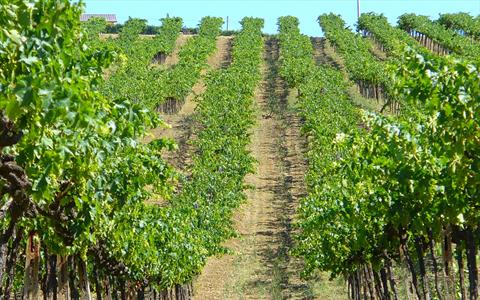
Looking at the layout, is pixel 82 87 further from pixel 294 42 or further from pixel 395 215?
pixel 294 42

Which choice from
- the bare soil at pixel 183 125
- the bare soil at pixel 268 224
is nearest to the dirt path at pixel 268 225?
the bare soil at pixel 268 224

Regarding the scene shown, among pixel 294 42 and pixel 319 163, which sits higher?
pixel 294 42

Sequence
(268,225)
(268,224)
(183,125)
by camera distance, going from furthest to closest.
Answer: (183,125) < (268,224) < (268,225)

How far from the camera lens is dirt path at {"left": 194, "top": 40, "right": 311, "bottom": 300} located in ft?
91.5

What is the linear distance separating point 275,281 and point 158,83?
29.5 metres

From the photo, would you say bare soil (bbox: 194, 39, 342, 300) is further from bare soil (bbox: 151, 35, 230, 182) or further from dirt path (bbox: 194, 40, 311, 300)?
bare soil (bbox: 151, 35, 230, 182)

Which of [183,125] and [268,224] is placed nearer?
[268,224]

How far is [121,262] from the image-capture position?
15.6 meters

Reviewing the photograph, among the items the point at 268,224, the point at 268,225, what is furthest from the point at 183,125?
the point at 268,225

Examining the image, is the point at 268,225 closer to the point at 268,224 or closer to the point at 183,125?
the point at 268,224

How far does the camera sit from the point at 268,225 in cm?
3531

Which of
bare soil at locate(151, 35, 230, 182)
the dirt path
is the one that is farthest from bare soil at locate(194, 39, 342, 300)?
bare soil at locate(151, 35, 230, 182)

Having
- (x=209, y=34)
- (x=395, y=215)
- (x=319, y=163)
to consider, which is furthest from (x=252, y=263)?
(x=209, y=34)

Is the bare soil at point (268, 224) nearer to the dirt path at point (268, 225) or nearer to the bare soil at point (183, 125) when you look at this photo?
the dirt path at point (268, 225)
